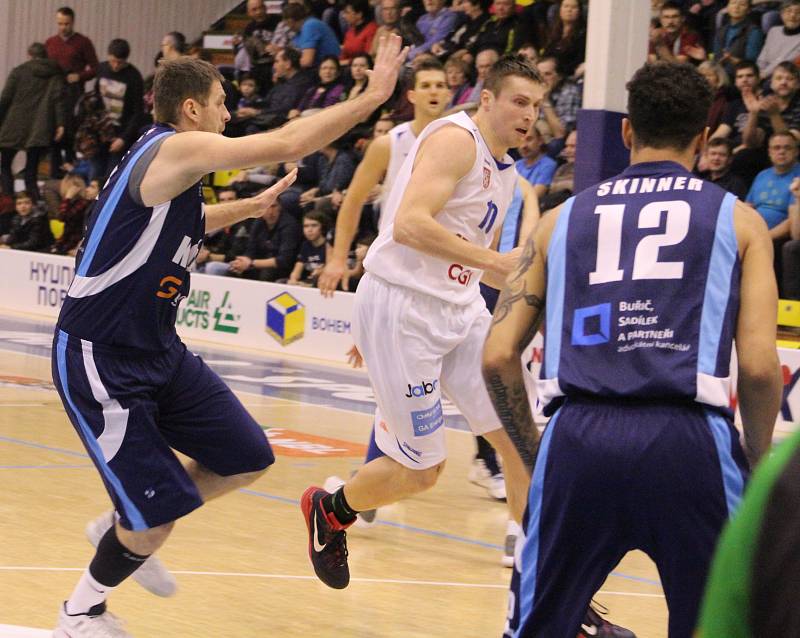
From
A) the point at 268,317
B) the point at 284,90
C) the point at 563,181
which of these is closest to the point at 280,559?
the point at 563,181

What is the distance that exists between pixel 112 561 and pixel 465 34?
11.0 metres

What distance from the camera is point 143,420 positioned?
405cm

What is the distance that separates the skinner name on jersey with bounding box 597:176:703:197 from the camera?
9.48 ft

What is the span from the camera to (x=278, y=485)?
279 inches

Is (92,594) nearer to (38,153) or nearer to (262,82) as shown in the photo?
(262,82)

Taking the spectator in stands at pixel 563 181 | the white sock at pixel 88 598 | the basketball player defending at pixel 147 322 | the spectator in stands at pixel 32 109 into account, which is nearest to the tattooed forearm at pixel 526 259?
the basketball player defending at pixel 147 322

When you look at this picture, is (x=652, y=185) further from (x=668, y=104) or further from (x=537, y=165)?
(x=537, y=165)

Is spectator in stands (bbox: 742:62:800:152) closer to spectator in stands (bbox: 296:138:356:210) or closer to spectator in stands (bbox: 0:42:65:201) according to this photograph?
spectator in stands (bbox: 296:138:356:210)

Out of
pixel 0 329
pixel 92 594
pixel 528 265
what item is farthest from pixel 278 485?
pixel 0 329

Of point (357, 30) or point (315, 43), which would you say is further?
point (315, 43)

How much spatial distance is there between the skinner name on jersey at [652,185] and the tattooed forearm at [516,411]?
19.0 inches

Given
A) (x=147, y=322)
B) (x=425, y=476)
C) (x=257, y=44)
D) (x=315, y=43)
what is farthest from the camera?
(x=257, y=44)

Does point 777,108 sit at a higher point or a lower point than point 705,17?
lower

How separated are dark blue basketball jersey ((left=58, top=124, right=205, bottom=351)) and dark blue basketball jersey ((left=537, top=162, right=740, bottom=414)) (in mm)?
1604
